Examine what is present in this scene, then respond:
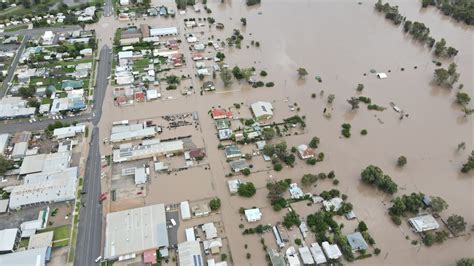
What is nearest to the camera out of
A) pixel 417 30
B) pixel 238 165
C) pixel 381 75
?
pixel 238 165

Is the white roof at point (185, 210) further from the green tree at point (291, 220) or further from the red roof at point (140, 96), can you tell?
the red roof at point (140, 96)

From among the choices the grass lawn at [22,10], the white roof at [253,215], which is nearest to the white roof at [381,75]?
the white roof at [253,215]

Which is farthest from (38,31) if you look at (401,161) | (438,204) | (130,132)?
(438,204)

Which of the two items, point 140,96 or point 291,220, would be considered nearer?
point 291,220

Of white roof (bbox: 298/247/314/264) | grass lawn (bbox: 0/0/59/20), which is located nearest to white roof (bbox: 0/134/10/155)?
white roof (bbox: 298/247/314/264)

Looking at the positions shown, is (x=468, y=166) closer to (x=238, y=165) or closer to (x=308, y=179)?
(x=308, y=179)

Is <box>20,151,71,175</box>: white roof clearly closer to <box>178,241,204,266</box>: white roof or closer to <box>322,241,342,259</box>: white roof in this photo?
<box>178,241,204,266</box>: white roof

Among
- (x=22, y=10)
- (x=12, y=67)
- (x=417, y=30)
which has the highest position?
(x=22, y=10)
